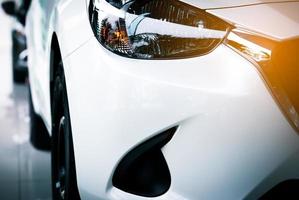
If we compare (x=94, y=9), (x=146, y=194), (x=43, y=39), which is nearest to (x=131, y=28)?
(x=94, y=9)

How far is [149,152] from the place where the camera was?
2004mm

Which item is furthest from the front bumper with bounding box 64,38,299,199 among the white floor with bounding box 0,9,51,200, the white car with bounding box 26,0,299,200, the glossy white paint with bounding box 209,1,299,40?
the white floor with bounding box 0,9,51,200

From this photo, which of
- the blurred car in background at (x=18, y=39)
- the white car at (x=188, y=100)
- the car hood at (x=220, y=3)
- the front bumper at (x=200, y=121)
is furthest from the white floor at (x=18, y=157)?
the car hood at (x=220, y=3)

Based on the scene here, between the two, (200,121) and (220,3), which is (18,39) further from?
(200,121)

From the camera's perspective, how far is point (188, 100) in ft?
6.17

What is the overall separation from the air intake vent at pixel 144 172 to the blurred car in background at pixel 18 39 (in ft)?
11.6

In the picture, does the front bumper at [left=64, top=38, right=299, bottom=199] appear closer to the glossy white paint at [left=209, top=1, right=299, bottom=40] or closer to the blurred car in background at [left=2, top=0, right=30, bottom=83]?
the glossy white paint at [left=209, top=1, right=299, bottom=40]

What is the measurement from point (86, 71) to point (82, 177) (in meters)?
0.38

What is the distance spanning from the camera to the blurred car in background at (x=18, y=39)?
18.5ft

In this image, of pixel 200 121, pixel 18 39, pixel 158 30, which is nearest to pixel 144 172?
pixel 200 121

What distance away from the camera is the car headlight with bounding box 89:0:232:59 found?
77.1 inches

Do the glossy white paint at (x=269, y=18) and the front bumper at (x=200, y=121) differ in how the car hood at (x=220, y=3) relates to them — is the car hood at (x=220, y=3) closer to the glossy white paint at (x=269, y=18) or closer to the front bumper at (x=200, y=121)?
the glossy white paint at (x=269, y=18)

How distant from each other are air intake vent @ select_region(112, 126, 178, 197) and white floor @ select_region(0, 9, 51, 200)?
123cm

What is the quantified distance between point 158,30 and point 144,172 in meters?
0.47
